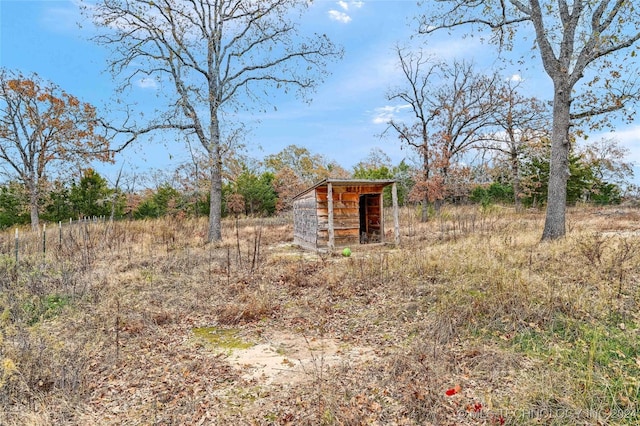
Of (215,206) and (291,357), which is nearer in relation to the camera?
(291,357)

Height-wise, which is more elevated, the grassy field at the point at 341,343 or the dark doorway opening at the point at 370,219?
the dark doorway opening at the point at 370,219

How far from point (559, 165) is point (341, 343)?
725 cm

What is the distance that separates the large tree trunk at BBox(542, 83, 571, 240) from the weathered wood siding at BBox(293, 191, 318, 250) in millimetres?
6231

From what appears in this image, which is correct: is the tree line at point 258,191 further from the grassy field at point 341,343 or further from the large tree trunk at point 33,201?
the grassy field at point 341,343

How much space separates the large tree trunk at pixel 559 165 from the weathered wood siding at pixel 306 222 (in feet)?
20.4

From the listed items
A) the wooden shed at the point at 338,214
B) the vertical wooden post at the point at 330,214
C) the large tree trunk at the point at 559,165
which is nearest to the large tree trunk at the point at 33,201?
the wooden shed at the point at 338,214

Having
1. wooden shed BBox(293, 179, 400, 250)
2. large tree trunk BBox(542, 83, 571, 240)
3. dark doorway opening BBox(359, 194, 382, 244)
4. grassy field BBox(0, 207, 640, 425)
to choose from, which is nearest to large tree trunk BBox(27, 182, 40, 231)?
grassy field BBox(0, 207, 640, 425)

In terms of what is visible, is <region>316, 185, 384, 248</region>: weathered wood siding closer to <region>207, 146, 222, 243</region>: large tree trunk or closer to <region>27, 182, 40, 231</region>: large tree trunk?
<region>207, 146, 222, 243</region>: large tree trunk

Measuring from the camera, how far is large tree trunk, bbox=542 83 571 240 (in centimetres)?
820

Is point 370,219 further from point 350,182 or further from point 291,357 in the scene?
point 291,357

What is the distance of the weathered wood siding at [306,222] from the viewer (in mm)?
11148

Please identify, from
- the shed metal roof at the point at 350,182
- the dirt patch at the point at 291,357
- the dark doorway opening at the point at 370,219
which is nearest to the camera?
the dirt patch at the point at 291,357

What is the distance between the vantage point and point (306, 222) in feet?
39.7

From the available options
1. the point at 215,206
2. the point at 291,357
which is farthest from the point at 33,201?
the point at 291,357
